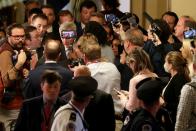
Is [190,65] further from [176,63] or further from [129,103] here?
[129,103]

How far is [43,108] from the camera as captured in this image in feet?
16.0

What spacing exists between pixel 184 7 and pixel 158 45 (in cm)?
302

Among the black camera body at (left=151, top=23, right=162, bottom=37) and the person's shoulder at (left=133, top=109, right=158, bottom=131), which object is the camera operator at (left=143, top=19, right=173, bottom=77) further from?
the person's shoulder at (left=133, top=109, right=158, bottom=131)

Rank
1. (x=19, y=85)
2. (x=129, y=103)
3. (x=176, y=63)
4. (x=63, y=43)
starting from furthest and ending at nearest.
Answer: (x=63, y=43) < (x=19, y=85) < (x=176, y=63) < (x=129, y=103)

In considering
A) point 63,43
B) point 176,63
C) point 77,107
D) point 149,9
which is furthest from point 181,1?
point 77,107

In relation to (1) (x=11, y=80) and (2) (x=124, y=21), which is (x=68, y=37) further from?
(2) (x=124, y=21)

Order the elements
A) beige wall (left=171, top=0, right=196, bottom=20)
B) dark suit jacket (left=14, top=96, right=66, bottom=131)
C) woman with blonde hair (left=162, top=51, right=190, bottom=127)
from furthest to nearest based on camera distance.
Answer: beige wall (left=171, top=0, right=196, bottom=20) → woman with blonde hair (left=162, top=51, right=190, bottom=127) → dark suit jacket (left=14, top=96, right=66, bottom=131)

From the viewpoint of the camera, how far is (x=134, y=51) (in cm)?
554

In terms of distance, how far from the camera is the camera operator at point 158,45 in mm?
6641

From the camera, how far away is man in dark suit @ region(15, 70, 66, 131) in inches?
190

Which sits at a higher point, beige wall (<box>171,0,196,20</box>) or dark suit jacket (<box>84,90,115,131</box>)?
beige wall (<box>171,0,196,20</box>)

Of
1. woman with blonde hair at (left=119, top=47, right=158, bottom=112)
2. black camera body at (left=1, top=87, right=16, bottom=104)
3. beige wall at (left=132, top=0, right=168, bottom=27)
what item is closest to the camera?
woman with blonde hair at (left=119, top=47, right=158, bottom=112)

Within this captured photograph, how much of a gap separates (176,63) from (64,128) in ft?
5.69

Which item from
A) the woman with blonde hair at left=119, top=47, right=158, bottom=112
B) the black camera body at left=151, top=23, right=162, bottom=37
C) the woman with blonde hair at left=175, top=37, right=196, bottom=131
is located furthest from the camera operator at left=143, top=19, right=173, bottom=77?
the woman with blonde hair at left=175, top=37, right=196, bottom=131
